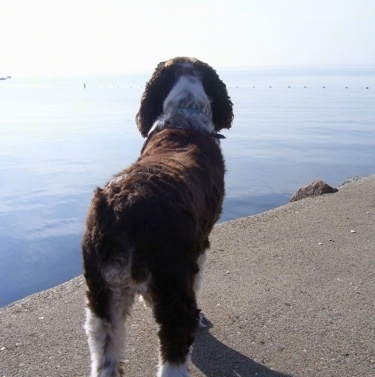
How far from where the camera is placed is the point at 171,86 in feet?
16.6

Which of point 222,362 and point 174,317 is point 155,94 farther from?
point 174,317

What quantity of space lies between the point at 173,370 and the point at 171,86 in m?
2.71

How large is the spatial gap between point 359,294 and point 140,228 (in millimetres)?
3221

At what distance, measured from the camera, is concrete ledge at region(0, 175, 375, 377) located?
14.3ft

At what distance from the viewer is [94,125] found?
20469 mm

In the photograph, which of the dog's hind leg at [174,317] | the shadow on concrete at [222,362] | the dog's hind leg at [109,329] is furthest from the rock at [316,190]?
the dog's hind leg at [109,329]

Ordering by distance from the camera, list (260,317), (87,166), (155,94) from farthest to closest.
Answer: (87,166) → (155,94) → (260,317)

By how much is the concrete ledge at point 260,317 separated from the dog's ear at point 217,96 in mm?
1703

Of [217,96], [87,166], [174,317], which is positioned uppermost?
[217,96]

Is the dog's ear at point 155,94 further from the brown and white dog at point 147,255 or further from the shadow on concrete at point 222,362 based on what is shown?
the shadow on concrete at point 222,362

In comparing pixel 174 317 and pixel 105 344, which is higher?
pixel 174 317

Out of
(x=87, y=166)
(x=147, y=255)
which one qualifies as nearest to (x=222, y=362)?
(x=147, y=255)

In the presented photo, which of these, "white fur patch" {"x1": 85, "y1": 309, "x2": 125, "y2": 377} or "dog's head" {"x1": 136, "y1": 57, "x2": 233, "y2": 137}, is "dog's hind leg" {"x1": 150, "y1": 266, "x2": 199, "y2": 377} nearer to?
"white fur patch" {"x1": 85, "y1": 309, "x2": 125, "y2": 377}

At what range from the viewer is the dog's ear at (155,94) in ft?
16.7
